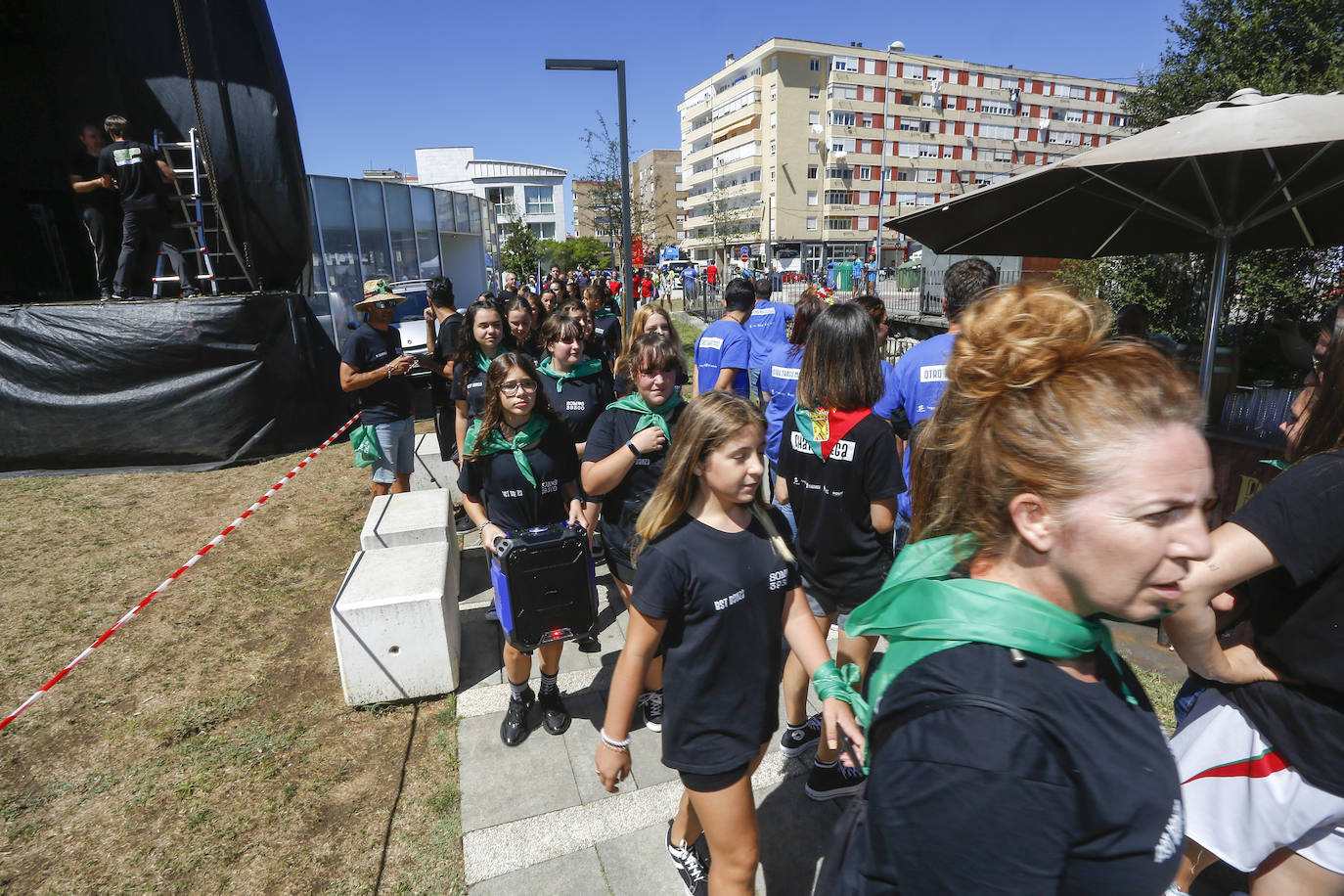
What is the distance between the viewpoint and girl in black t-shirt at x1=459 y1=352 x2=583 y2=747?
135 inches

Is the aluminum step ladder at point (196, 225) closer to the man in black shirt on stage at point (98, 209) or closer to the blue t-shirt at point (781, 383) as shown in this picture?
the man in black shirt on stage at point (98, 209)

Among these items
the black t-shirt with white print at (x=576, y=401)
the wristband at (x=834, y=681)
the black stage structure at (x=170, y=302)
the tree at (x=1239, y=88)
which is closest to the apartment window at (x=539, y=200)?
the black stage structure at (x=170, y=302)

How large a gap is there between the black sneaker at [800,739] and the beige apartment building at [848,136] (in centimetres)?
5879

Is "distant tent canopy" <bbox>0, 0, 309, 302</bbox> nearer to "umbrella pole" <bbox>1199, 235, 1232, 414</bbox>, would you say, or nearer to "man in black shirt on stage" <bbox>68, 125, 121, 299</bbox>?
"man in black shirt on stage" <bbox>68, 125, 121, 299</bbox>

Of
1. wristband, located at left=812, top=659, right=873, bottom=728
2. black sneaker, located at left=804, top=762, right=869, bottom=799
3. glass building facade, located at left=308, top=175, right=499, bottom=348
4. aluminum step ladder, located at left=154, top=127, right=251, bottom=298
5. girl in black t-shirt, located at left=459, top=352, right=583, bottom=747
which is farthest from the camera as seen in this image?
glass building facade, located at left=308, top=175, right=499, bottom=348

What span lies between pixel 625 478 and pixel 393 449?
3168 millimetres

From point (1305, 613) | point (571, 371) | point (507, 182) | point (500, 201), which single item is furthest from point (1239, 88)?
point (507, 182)

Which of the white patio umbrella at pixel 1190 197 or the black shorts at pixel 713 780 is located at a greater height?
the white patio umbrella at pixel 1190 197

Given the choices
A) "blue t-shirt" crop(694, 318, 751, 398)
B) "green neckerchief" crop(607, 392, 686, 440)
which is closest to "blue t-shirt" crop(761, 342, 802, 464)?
"blue t-shirt" crop(694, 318, 751, 398)

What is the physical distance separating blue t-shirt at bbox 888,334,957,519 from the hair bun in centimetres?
237

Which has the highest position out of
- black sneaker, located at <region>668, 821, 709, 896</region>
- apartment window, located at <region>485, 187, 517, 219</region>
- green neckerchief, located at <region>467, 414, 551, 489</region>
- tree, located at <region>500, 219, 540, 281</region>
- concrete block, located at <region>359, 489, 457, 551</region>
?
apartment window, located at <region>485, 187, 517, 219</region>

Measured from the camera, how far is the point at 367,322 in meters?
5.69

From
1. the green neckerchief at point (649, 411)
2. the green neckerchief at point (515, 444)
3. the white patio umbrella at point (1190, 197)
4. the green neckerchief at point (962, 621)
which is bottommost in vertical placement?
the green neckerchief at point (515, 444)

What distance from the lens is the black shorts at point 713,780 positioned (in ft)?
6.73
